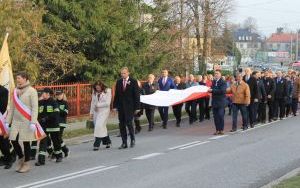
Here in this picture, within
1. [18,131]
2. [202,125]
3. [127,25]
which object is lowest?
[202,125]

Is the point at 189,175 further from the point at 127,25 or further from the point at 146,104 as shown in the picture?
the point at 127,25

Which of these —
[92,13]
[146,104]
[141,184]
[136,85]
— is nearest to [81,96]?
[92,13]

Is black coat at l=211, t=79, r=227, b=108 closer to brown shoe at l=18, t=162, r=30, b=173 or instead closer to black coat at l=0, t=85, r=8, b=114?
black coat at l=0, t=85, r=8, b=114

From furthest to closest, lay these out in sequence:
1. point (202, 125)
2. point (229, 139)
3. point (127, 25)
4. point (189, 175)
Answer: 1. point (127, 25)
2. point (202, 125)
3. point (229, 139)
4. point (189, 175)

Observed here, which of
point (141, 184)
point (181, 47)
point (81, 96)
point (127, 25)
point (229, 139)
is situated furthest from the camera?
point (181, 47)

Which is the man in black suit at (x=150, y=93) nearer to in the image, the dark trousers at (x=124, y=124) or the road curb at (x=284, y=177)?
the dark trousers at (x=124, y=124)

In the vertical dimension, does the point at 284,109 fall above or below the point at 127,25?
below

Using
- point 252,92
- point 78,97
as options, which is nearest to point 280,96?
point 252,92

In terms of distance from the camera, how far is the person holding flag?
11.1 metres

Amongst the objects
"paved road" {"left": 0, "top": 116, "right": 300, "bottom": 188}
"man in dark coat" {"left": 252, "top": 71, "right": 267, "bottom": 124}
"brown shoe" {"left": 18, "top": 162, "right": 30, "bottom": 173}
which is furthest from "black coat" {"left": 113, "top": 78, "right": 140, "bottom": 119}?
"man in dark coat" {"left": 252, "top": 71, "right": 267, "bottom": 124}

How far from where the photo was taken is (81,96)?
2373cm

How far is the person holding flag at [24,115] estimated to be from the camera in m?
11.1

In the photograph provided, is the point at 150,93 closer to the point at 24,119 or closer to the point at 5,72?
the point at 5,72

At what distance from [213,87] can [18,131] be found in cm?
793
